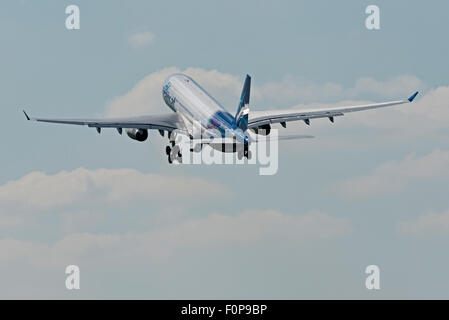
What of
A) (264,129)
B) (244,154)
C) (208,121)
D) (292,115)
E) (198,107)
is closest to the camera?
(244,154)

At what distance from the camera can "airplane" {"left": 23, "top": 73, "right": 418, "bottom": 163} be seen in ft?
247

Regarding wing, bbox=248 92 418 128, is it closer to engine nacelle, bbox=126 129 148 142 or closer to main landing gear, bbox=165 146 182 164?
main landing gear, bbox=165 146 182 164

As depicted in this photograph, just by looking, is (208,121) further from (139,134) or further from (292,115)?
(292,115)

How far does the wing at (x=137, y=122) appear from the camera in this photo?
7912 centimetres

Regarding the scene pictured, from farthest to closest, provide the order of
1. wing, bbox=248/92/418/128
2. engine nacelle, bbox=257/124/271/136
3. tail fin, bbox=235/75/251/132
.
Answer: engine nacelle, bbox=257/124/271/136, wing, bbox=248/92/418/128, tail fin, bbox=235/75/251/132

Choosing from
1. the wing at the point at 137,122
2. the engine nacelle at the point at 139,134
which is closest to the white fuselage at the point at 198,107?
the wing at the point at 137,122

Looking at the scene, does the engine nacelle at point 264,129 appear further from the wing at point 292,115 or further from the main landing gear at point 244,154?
the main landing gear at point 244,154

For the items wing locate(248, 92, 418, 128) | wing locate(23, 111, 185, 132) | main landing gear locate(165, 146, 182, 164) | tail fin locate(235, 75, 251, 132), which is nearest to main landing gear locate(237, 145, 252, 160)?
tail fin locate(235, 75, 251, 132)

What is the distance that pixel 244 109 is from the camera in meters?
74.9

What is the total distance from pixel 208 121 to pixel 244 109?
22.5ft

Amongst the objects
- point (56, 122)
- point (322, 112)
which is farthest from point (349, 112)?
point (56, 122)

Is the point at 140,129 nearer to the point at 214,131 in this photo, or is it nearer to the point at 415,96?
the point at 214,131

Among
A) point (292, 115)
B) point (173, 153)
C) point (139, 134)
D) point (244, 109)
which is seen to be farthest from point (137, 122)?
point (292, 115)

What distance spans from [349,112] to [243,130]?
13069 millimetres
